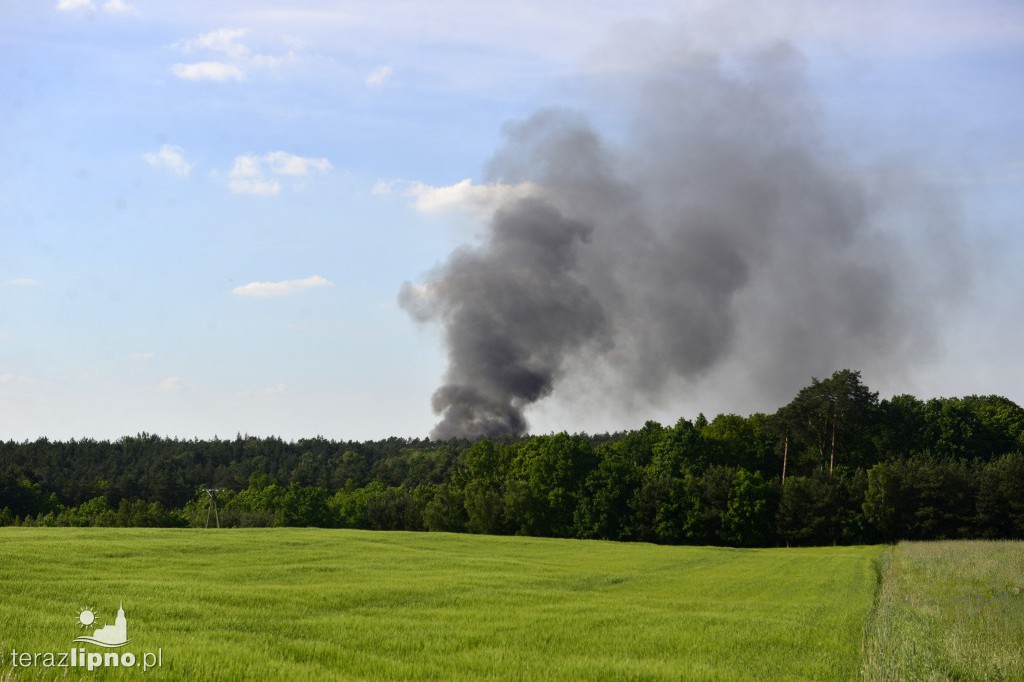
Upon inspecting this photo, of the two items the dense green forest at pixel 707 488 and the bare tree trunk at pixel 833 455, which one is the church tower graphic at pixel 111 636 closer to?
the dense green forest at pixel 707 488

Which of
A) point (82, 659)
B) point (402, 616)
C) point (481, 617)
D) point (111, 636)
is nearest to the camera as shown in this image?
point (82, 659)

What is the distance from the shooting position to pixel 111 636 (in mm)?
15336

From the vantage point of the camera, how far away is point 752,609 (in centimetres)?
2664

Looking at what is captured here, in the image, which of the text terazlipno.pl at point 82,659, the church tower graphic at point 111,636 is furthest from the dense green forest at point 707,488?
the text terazlipno.pl at point 82,659

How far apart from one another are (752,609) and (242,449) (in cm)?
18475

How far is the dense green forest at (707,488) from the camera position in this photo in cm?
8262

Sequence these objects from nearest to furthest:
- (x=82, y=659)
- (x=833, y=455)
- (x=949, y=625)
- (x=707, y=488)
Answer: (x=82, y=659) < (x=949, y=625) < (x=707, y=488) < (x=833, y=455)

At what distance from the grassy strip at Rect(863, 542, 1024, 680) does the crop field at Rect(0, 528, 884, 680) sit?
877 millimetres

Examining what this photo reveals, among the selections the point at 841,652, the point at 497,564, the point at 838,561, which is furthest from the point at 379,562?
the point at 838,561

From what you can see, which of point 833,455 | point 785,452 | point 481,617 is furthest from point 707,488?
point 481,617

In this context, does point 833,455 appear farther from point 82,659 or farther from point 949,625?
point 82,659

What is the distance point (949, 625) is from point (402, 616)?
13.8 m

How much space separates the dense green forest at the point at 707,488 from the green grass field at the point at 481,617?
43762 millimetres

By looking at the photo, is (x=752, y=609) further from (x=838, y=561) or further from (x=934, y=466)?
(x=934, y=466)
